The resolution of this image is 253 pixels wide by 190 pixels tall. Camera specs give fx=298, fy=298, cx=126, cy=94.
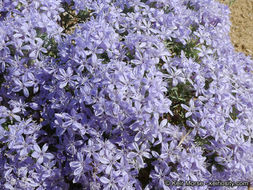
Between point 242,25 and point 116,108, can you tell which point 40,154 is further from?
point 242,25

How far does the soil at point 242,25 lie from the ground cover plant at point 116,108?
4.13 metres

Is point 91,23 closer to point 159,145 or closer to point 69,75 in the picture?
point 69,75

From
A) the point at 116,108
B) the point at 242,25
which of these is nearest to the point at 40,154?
the point at 116,108

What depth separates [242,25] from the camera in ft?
26.9

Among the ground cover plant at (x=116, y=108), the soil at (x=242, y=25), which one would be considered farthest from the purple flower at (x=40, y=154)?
the soil at (x=242, y=25)

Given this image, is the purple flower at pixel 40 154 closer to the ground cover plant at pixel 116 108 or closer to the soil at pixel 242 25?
the ground cover plant at pixel 116 108

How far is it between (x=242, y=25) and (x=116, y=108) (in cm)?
639

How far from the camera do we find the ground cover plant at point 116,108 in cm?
329

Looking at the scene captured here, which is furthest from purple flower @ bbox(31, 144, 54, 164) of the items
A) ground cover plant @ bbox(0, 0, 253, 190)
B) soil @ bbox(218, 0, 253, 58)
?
soil @ bbox(218, 0, 253, 58)

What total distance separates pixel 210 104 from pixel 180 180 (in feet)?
3.08

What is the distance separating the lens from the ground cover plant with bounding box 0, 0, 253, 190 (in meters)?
3.29

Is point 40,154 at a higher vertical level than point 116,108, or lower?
lower

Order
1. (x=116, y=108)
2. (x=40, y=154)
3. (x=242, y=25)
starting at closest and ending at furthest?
(x=116, y=108) < (x=40, y=154) < (x=242, y=25)

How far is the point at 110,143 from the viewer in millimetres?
3350
